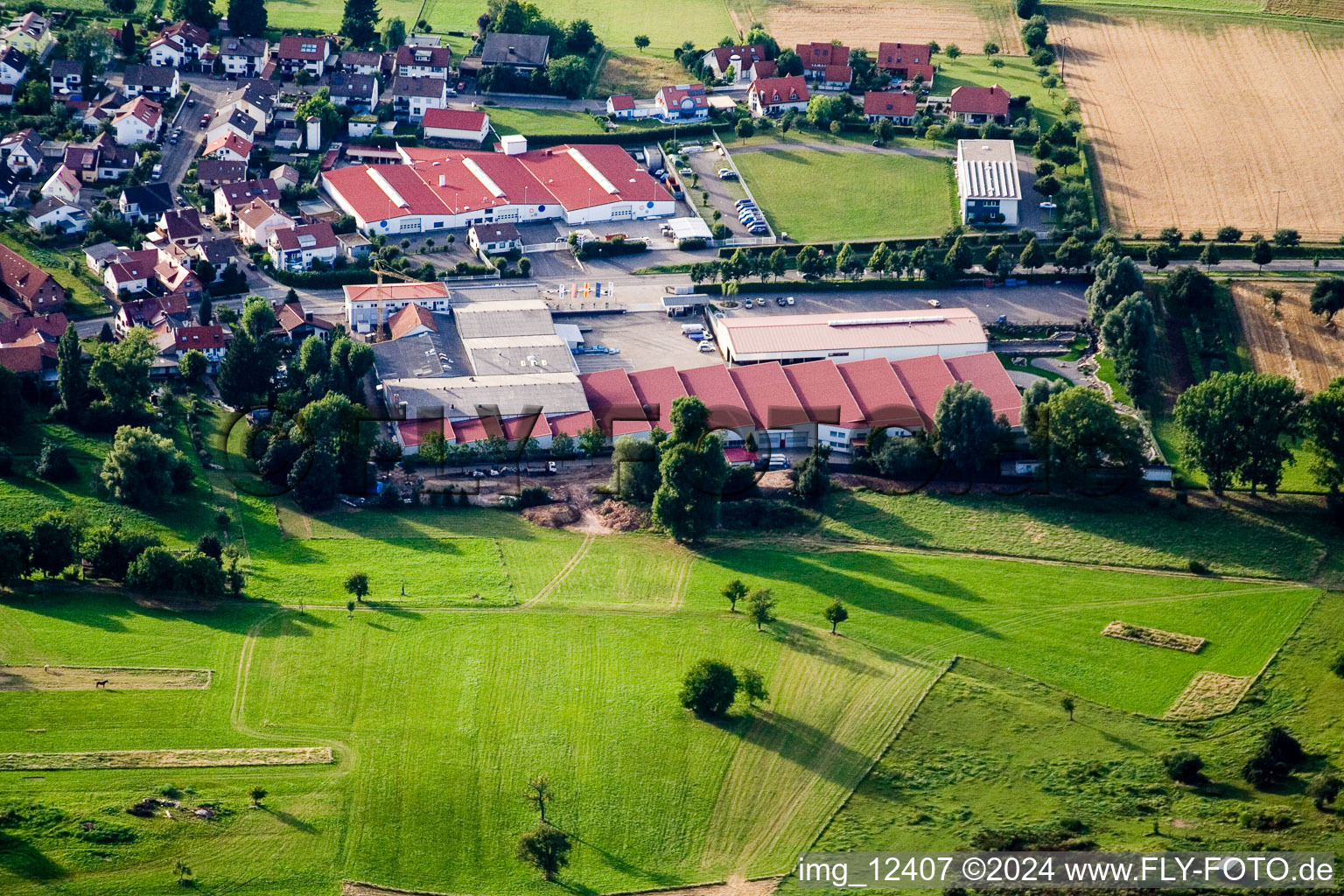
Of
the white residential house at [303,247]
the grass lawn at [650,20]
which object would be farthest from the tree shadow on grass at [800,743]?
the grass lawn at [650,20]

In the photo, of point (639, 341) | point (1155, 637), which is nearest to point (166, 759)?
point (1155, 637)

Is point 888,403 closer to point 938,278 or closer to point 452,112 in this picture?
point 938,278

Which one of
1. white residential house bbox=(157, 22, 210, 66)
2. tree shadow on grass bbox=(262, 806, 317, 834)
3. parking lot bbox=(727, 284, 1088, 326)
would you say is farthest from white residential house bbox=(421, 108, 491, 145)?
tree shadow on grass bbox=(262, 806, 317, 834)

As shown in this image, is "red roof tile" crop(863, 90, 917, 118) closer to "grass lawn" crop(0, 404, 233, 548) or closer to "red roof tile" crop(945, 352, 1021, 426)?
"red roof tile" crop(945, 352, 1021, 426)

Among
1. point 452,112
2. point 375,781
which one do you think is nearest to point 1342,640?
point 375,781

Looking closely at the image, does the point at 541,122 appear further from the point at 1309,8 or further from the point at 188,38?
the point at 1309,8

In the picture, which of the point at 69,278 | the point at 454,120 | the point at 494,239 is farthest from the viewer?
the point at 454,120

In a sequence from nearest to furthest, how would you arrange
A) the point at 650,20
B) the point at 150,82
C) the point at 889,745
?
1. the point at 889,745
2. the point at 150,82
3. the point at 650,20
